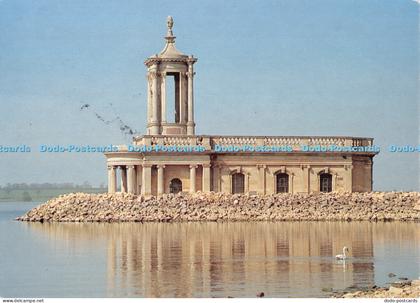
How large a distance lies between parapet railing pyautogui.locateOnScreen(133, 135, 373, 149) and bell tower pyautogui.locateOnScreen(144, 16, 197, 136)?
1.66 meters

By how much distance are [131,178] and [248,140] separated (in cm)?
572

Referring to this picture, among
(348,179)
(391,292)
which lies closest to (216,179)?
(348,179)

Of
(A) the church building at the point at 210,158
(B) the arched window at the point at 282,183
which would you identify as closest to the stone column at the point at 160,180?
(A) the church building at the point at 210,158

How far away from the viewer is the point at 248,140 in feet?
187

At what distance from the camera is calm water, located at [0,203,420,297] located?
29.2 m

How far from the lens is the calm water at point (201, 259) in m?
29.2

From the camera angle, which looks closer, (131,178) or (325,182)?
(131,178)

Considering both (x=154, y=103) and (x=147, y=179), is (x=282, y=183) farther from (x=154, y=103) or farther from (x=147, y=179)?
(x=154, y=103)

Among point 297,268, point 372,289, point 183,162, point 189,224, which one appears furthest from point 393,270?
point 183,162

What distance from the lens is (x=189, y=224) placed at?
50.8m

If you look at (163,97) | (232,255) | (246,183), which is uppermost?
(163,97)

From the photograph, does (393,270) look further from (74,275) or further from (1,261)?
(1,261)

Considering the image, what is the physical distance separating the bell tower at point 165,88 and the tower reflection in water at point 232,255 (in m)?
8.60

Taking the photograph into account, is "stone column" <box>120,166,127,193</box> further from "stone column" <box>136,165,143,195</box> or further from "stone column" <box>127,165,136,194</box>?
"stone column" <box>127,165,136,194</box>
